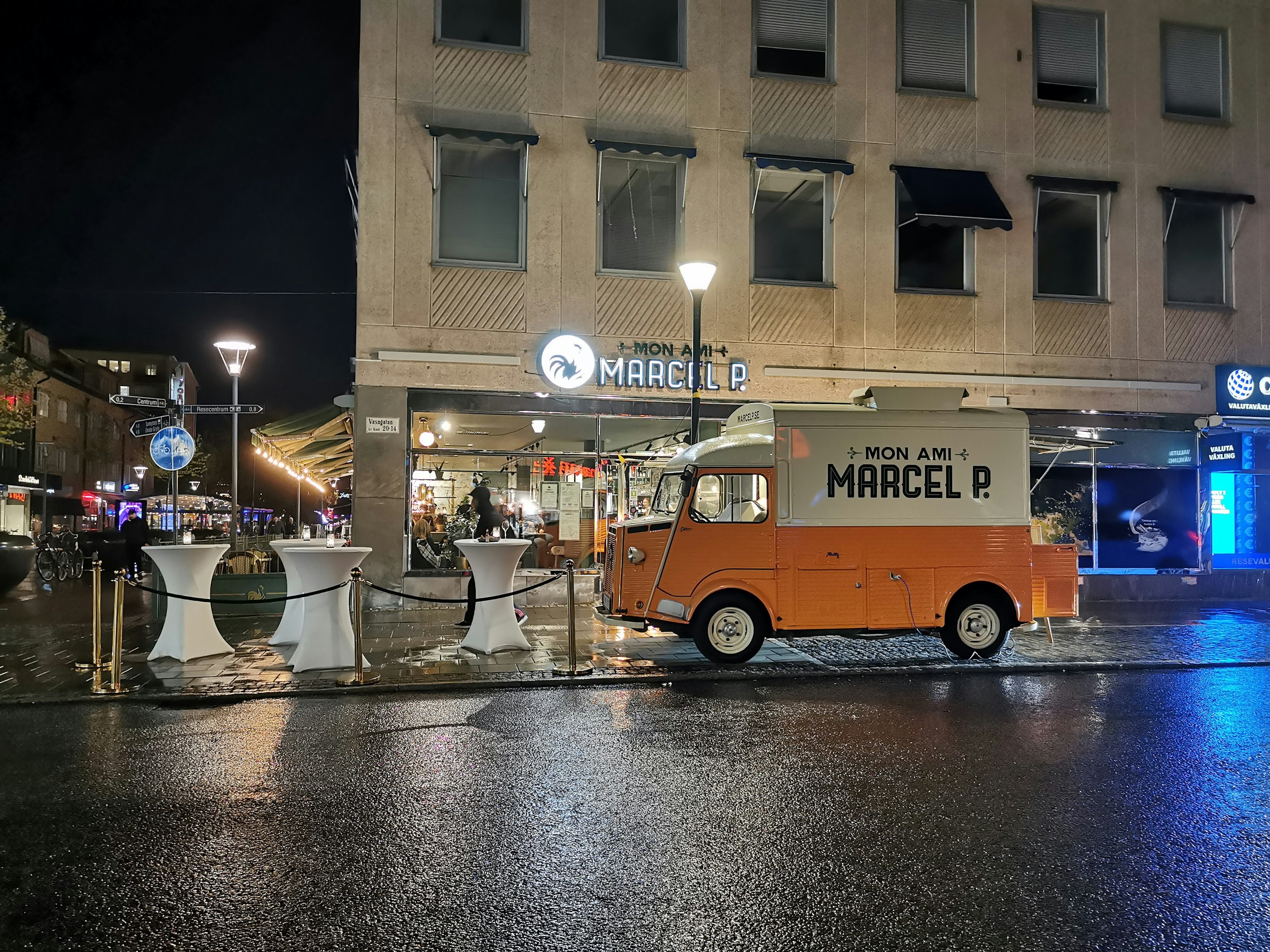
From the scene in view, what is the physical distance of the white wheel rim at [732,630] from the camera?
36.1ft

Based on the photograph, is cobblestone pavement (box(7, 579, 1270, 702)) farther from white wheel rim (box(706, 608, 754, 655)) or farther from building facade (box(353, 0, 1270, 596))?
building facade (box(353, 0, 1270, 596))

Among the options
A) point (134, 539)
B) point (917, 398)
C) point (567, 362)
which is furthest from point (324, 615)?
point (134, 539)

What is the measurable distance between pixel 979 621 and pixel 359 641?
7063 mm

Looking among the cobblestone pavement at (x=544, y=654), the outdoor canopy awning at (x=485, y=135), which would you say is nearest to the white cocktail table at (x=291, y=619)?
the cobblestone pavement at (x=544, y=654)

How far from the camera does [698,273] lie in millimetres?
12547

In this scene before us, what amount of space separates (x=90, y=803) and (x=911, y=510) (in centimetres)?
863

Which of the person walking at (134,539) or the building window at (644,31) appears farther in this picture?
the person walking at (134,539)

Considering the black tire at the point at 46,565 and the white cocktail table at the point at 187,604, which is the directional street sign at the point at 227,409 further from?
the black tire at the point at 46,565

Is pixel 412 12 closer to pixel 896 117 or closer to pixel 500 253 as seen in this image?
pixel 500 253

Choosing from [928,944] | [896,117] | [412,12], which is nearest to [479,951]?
[928,944]

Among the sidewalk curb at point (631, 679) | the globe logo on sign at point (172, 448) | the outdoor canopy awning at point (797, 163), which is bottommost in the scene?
the sidewalk curb at point (631, 679)

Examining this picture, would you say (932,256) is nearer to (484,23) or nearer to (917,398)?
(917,398)

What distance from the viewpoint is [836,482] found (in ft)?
36.7

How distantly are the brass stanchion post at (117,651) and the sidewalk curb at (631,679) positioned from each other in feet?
0.65
